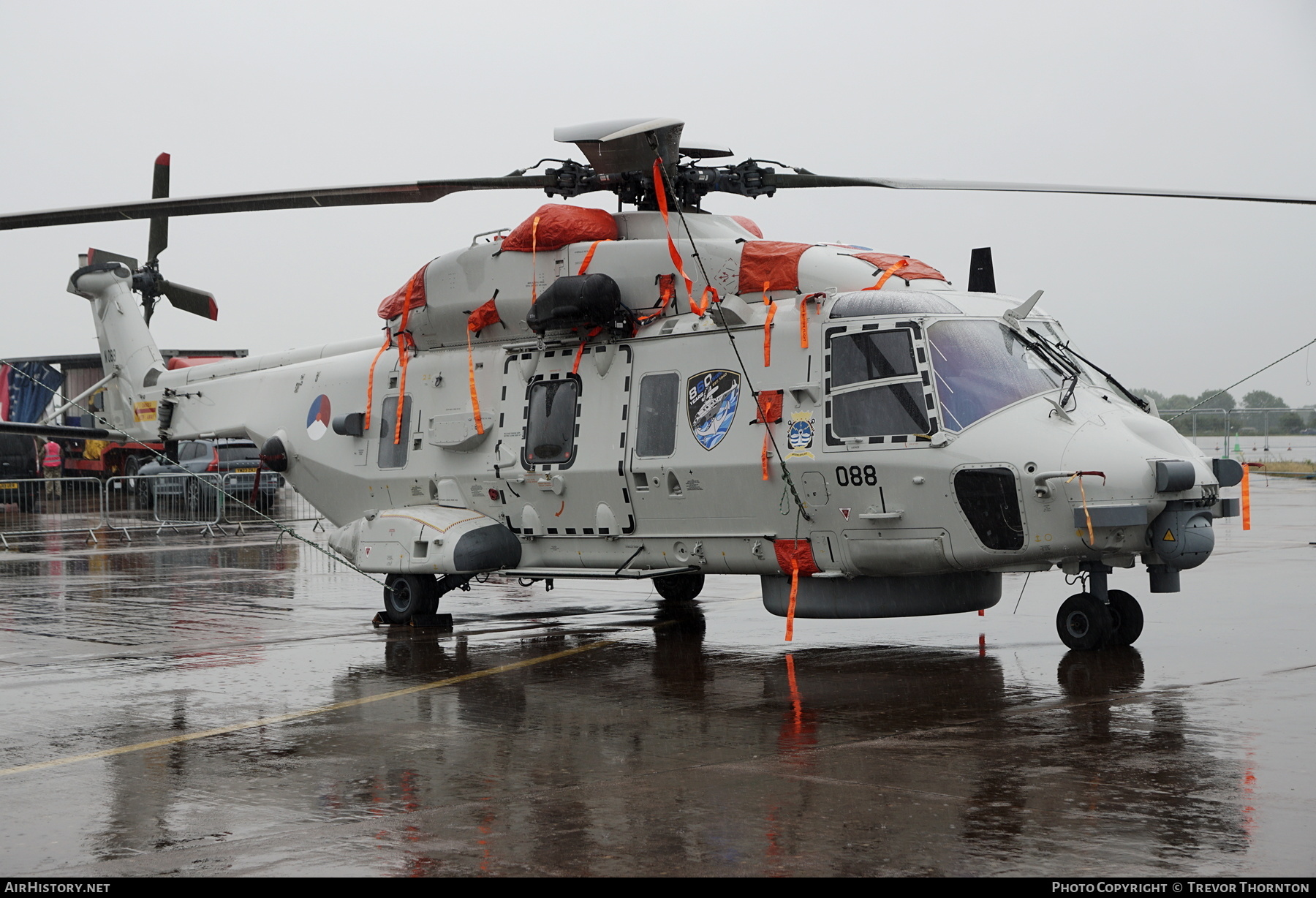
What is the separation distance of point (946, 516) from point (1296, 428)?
118 ft

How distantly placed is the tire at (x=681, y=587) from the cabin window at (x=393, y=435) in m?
3.22

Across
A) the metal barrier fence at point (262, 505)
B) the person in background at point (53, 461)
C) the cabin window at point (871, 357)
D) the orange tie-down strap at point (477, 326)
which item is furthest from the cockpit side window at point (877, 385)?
the person in background at point (53, 461)

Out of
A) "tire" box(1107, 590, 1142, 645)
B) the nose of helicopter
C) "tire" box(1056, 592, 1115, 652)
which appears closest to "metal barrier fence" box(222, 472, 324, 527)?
"tire" box(1056, 592, 1115, 652)

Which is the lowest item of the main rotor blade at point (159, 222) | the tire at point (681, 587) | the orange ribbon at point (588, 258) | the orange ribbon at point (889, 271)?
the tire at point (681, 587)

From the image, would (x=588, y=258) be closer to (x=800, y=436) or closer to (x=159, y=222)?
(x=800, y=436)

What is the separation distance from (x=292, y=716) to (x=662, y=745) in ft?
9.03

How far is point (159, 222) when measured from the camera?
17500 millimetres

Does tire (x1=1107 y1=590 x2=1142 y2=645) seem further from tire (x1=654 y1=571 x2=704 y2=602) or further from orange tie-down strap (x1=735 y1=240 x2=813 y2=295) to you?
tire (x1=654 y1=571 x2=704 y2=602)

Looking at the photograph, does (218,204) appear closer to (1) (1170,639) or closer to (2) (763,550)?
(2) (763,550)

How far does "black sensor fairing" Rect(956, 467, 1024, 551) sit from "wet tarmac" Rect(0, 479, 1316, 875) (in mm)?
1064

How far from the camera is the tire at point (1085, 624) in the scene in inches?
406

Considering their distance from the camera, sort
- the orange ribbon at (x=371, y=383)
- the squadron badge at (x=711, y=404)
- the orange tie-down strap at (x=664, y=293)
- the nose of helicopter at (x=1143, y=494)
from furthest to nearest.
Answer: the orange ribbon at (x=371, y=383) → the orange tie-down strap at (x=664, y=293) → the squadron badge at (x=711, y=404) → the nose of helicopter at (x=1143, y=494)

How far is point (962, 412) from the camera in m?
10.1

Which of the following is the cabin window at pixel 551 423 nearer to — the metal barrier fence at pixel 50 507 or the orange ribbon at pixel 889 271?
the orange ribbon at pixel 889 271
